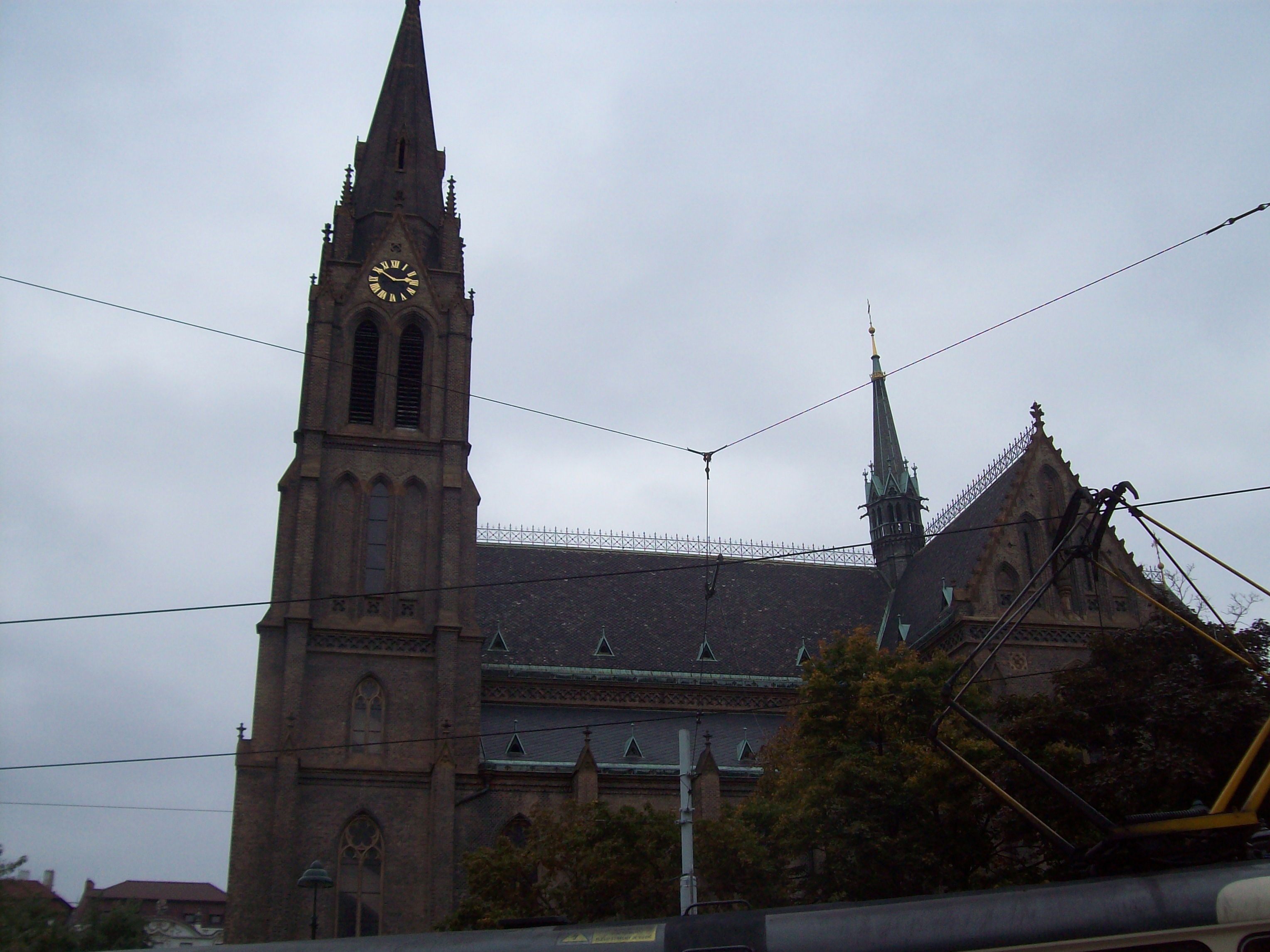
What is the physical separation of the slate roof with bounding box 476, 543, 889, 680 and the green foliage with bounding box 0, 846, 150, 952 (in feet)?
51.4

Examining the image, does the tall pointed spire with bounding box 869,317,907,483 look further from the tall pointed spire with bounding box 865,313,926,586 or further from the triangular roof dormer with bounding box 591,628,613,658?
the triangular roof dormer with bounding box 591,628,613,658

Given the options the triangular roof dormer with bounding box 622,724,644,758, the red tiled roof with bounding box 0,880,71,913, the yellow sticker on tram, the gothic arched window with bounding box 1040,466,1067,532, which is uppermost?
the gothic arched window with bounding box 1040,466,1067,532

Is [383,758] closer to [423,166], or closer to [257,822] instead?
[257,822]

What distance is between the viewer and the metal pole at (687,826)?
68.1 feet

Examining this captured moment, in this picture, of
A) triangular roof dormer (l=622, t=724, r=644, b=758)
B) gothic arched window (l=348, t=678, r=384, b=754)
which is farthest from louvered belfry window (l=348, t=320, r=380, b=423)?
triangular roof dormer (l=622, t=724, r=644, b=758)

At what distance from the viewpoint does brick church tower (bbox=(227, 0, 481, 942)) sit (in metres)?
35.5

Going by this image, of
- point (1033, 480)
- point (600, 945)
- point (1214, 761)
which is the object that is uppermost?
point (1033, 480)

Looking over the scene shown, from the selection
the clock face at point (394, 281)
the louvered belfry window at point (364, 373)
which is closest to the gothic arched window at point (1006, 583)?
the louvered belfry window at point (364, 373)

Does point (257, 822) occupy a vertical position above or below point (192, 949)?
above

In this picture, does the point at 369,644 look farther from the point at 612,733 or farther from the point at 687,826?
the point at 687,826

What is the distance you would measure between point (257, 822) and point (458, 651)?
7791 millimetres

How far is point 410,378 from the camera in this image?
4347cm

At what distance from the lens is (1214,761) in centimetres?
2120

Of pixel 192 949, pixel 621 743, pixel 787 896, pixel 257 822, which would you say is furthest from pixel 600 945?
pixel 621 743
